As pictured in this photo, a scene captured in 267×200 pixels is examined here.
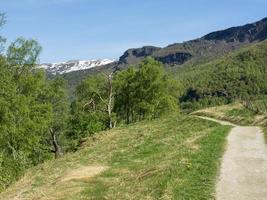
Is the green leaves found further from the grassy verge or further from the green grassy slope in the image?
the green grassy slope

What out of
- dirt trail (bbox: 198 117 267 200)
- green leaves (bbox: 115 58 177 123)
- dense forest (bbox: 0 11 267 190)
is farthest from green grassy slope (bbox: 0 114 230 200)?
green leaves (bbox: 115 58 177 123)

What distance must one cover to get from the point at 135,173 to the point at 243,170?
6.34 meters

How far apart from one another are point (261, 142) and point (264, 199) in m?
16.5

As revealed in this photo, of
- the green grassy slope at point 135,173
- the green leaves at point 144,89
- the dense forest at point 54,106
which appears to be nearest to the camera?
the green grassy slope at point 135,173

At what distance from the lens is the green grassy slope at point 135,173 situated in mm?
21734

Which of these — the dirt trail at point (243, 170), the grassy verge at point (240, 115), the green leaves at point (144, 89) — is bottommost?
the grassy verge at point (240, 115)

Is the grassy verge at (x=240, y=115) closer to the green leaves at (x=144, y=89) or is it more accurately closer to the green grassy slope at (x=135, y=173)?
the green grassy slope at (x=135, y=173)

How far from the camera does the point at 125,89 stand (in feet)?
306

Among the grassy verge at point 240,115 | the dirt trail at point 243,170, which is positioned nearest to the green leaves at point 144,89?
the grassy verge at point 240,115

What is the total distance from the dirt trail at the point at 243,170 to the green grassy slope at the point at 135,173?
0.55 m

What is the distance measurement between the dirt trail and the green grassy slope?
55 cm

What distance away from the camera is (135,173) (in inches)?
1087

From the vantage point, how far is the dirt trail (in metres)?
19.6

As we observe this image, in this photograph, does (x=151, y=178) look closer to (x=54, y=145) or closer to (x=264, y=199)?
(x=264, y=199)
